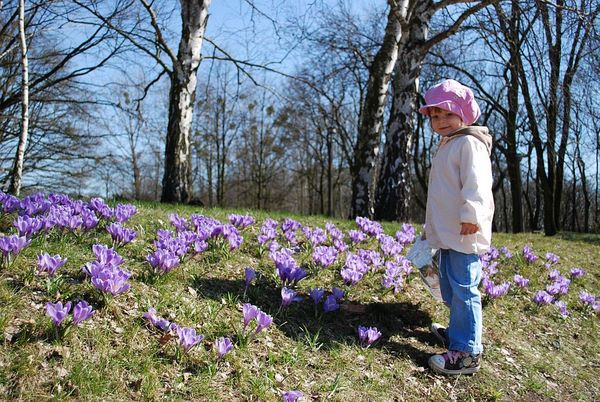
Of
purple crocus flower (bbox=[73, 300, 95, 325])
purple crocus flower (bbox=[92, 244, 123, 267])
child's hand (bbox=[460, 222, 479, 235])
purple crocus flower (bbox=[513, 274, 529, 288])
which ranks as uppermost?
child's hand (bbox=[460, 222, 479, 235])

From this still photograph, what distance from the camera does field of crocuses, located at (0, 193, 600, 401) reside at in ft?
7.80

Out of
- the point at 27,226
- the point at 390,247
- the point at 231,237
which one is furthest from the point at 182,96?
the point at 27,226

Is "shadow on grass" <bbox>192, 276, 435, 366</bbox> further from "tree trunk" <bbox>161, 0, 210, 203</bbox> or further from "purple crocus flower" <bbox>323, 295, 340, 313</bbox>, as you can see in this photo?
"tree trunk" <bbox>161, 0, 210, 203</bbox>

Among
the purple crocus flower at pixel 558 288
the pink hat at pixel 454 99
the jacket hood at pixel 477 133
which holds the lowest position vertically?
the purple crocus flower at pixel 558 288

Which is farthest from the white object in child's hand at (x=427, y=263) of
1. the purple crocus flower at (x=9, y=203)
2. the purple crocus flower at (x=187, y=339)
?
the purple crocus flower at (x=9, y=203)

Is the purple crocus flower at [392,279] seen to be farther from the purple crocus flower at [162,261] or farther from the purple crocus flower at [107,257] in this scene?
the purple crocus flower at [107,257]

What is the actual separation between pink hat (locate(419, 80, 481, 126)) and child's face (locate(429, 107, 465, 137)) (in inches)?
1.8

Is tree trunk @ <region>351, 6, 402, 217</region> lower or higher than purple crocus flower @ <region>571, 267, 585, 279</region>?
higher

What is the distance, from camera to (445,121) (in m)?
3.31

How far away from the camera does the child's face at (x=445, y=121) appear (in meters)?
3.30

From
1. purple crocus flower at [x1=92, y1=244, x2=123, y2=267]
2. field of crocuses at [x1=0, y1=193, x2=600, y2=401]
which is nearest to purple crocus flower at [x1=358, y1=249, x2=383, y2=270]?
field of crocuses at [x1=0, y1=193, x2=600, y2=401]

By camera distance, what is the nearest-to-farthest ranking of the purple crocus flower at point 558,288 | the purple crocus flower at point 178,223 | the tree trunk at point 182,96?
the purple crocus flower at point 178,223 → the purple crocus flower at point 558,288 → the tree trunk at point 182,96

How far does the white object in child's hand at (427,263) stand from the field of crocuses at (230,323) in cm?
46

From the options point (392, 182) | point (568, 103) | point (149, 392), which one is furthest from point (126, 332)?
point (568, 103)
